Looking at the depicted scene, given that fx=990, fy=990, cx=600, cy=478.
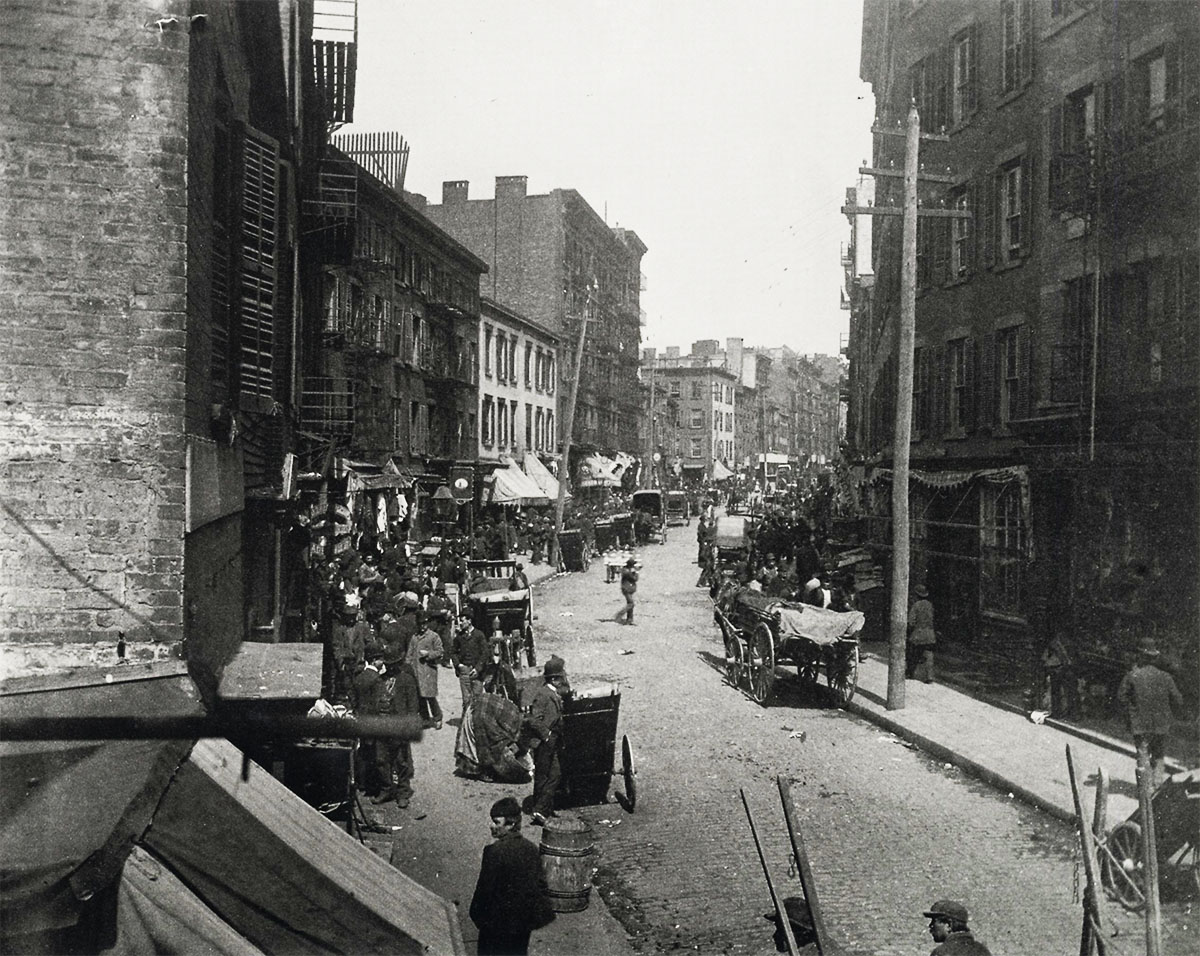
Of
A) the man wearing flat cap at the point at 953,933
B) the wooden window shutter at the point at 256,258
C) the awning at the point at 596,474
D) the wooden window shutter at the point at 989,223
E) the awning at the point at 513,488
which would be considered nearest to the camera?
the man wearing flat cap at the point at 953,933

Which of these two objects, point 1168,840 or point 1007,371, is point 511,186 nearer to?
point 1007,371

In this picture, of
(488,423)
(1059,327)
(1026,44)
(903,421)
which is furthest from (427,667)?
(488,423)

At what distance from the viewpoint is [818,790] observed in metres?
11.2

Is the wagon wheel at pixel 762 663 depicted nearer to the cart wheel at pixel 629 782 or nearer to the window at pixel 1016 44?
the cart wheel at pixel 629 782

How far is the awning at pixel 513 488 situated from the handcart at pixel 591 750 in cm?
3001

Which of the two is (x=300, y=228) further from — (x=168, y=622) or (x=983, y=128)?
(x=983, y=128)

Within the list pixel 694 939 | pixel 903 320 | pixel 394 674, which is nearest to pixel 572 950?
pixel 694 939

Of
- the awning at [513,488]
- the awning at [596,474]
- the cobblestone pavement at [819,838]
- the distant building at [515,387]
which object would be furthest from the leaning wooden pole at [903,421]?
the awning at [596,474]

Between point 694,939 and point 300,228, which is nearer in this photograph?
point 694,939

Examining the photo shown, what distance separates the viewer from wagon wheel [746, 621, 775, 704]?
15.4 meters

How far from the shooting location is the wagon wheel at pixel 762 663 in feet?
50.5

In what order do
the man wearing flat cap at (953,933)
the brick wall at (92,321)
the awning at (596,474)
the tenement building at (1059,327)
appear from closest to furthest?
the man wearing flat cap at (953,933), the brick wall at (92,321), the tenement building at (1059,327), the awning at (596,474)

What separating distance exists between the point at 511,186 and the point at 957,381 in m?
39.1

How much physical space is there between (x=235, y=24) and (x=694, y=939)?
830 cm
